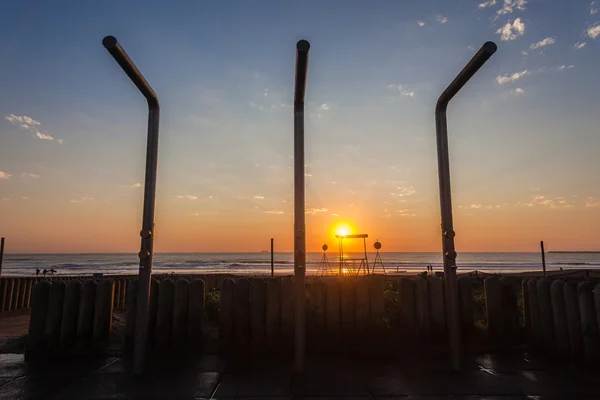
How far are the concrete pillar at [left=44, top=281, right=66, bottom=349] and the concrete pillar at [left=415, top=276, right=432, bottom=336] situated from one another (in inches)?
232

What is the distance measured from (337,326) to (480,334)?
2.52m

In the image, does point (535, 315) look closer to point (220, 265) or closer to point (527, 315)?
point (527, 315)

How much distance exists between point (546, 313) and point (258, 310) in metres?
4.54

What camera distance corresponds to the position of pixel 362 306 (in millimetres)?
6492

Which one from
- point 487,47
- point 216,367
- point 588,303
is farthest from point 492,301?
point 216,367

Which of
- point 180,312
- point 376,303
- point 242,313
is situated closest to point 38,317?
point 180,312

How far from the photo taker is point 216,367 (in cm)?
526

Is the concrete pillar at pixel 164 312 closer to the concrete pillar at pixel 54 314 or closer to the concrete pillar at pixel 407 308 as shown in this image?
the concrete pillar at pixel 54 314

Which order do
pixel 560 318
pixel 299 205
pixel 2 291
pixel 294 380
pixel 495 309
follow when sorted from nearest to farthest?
pixel 294 380 < pixel 299 205 < pixel 560 318 < pixel 495 309 < pixel 2 291

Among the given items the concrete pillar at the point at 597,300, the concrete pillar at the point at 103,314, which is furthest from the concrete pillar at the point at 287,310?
the concrete pillar at the point at 597,300

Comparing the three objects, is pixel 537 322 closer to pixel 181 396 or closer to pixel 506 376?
pixel 506 376

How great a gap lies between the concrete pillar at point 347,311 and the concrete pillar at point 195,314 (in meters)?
2.36

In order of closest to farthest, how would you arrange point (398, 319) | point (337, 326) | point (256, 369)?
point (256, 369) → point (337, 326) → point (398, 319)

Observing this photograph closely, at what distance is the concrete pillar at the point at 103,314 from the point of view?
19.9ft
